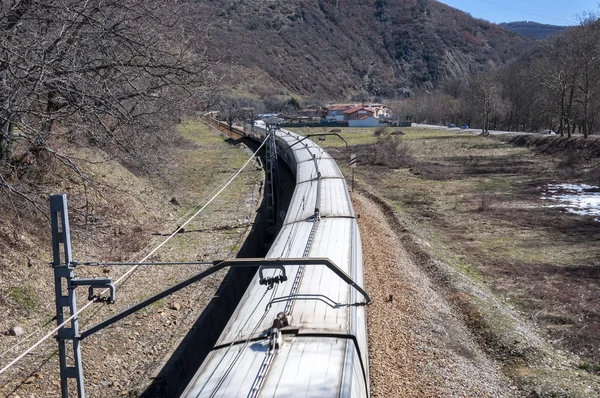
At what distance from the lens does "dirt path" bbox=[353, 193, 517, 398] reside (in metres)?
8.51

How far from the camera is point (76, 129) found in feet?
41.5

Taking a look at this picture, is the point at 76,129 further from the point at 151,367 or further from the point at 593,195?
the point at 593,195

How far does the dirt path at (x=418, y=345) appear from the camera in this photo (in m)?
8.51

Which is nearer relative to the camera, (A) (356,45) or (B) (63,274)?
(B) (63,274)

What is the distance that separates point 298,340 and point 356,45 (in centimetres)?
17049

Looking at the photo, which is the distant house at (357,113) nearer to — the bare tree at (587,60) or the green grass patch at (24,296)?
the bare tree at (587,60)

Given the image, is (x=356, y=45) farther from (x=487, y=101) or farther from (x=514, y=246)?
(x=514, y=246)

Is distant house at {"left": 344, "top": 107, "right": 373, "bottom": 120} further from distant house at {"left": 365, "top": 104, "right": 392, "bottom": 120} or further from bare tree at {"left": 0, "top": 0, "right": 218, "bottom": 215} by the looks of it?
bare tree at {"left": 0, "top": 0, "right": 218, "bottom": 215}

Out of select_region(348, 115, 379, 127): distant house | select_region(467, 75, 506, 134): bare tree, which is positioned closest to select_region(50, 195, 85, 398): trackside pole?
select_region(467, 75, 506, 134): bare tree

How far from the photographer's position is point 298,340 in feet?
21.7

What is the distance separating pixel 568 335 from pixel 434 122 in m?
103

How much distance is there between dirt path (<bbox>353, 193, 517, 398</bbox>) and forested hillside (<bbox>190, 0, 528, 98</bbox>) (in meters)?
106

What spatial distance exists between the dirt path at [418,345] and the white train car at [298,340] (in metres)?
1.43

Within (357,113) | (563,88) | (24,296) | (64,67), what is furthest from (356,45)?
(24,296)
